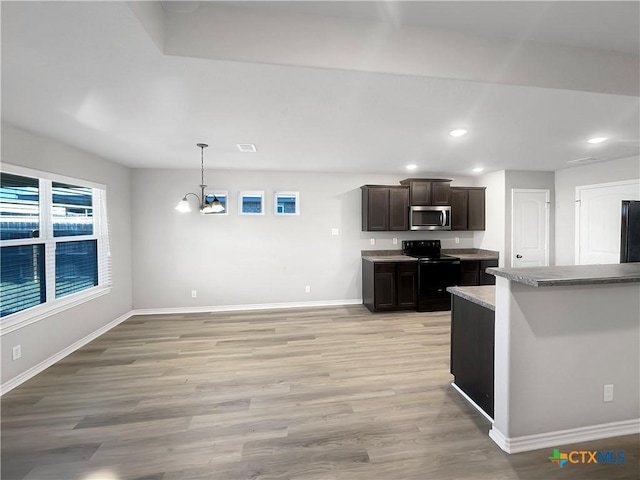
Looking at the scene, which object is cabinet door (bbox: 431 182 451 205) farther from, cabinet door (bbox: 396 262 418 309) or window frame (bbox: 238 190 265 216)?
window frame (bbox: 238 190 265 216)

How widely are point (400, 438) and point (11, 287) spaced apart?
12.1ft

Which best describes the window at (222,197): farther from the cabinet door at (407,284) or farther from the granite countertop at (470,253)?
the granite countertop at (470,253)

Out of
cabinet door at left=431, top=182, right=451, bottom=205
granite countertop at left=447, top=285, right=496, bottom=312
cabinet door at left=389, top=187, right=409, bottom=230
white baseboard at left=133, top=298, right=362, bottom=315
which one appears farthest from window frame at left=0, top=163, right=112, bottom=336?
cabinet door at left=431, top=182, right=451, bottom=205

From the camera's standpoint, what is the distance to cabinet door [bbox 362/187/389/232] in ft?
16.7

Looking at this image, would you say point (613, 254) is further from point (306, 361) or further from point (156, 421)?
point (156, 421)

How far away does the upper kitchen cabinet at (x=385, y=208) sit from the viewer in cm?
510

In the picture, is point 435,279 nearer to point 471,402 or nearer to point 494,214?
point 494,214

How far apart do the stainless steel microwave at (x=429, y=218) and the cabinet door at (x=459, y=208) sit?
10.0 inches

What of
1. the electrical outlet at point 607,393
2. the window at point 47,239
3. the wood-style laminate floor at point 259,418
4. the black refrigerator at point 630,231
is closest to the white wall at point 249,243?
the window at point 47,239

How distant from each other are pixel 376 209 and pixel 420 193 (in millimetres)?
871

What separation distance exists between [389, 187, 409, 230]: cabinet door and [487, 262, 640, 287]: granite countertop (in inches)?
127

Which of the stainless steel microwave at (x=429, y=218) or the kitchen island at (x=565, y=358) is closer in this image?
the kitchen island at (x=565, y=358)

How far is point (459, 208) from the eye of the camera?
5.41 metres

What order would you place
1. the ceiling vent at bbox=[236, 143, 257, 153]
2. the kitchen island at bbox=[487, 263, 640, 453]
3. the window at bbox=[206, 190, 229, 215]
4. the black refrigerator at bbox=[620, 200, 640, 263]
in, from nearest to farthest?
the kitchen island at bbox=[487, 263, 640, 453]
the black refrigerator at bbox=[620, 200, 640, 263]
the ceiling vent at bbox=[236, 143, 257, 153]
the window at bbox=[206, 190, 229, 215]
